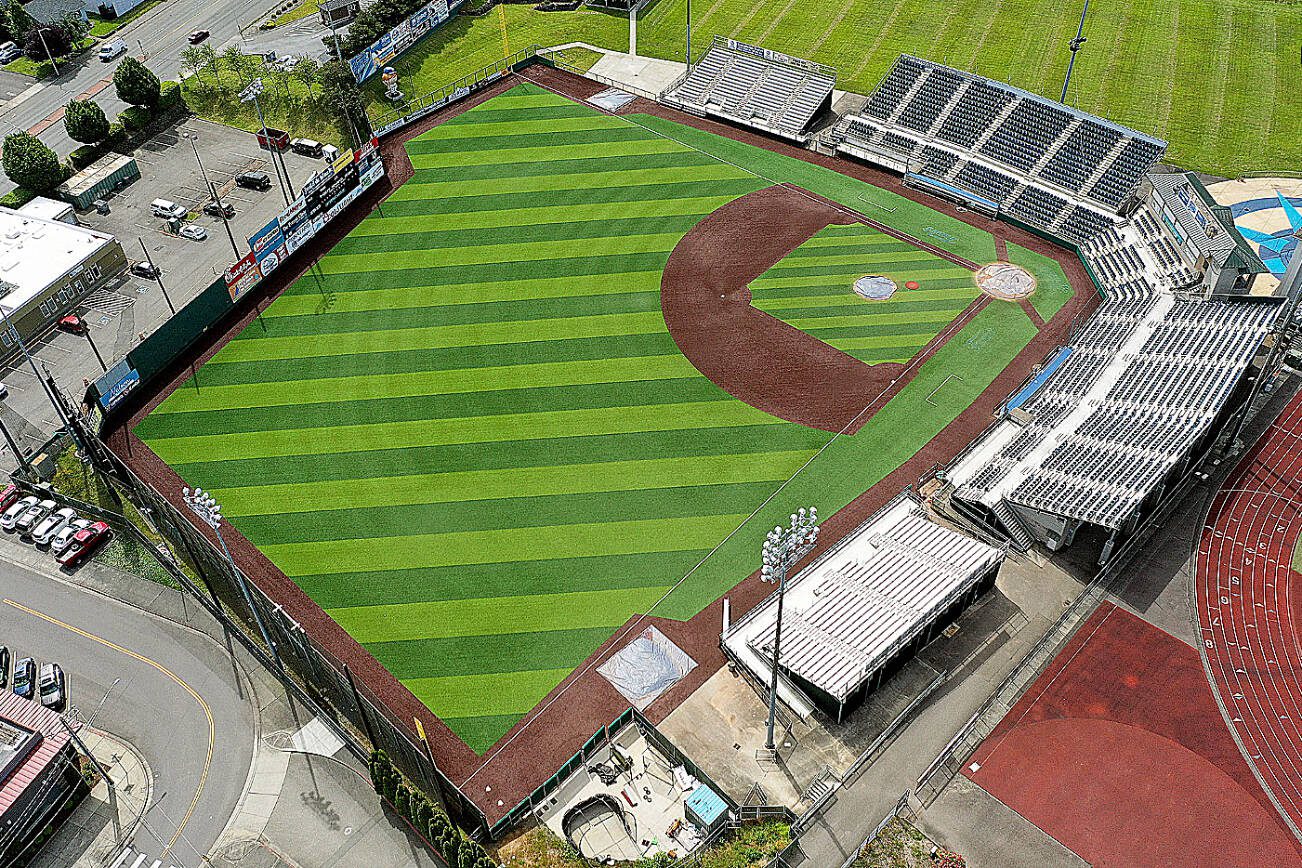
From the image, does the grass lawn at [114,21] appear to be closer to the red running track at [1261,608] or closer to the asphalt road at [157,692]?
the asphalt road at [157,692]

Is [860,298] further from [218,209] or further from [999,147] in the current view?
[218,209]

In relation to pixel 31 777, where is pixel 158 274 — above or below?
above

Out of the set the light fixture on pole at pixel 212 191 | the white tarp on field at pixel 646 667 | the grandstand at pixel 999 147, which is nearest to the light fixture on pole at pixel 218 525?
the white tarp on field at pixel 646 667

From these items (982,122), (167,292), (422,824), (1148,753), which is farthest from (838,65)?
(422,824)

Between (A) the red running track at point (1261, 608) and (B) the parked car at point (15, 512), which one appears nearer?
(A) the red running track at point (1261, 608)

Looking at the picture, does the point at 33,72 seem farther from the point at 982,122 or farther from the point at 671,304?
the point at 982,122

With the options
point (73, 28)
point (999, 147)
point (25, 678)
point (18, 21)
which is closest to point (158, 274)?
point (25, 678)

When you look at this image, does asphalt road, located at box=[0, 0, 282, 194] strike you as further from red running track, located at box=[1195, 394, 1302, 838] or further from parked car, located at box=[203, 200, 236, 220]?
red running track, located at box=[1195, 394, 1302, 838]
